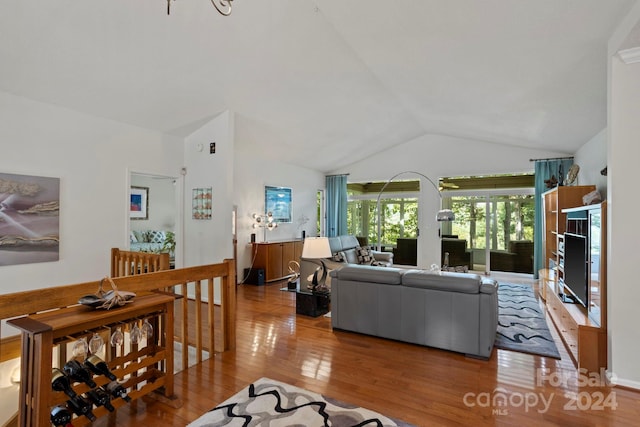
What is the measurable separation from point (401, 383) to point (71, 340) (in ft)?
7.45

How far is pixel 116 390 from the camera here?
6.32 ft

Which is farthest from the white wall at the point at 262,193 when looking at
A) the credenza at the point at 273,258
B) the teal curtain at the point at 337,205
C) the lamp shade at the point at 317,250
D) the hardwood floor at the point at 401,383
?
the hardwood floor at the point at 401,383

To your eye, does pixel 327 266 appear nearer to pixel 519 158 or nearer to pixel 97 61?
pixel 97 61

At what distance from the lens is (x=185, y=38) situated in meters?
3.21

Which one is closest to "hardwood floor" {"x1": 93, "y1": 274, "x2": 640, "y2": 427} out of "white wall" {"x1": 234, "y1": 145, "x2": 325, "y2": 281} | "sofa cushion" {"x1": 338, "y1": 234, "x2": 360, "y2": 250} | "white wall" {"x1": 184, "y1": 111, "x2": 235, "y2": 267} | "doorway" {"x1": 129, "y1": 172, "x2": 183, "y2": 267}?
"white wall" {"x1": 184, "y1": 111, "x2": 235, "y2": 267}

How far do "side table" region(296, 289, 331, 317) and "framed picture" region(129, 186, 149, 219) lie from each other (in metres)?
5.30

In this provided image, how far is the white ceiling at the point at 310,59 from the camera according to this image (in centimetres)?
269

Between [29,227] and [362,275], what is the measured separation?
3770 mm

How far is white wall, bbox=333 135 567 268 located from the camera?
6.88 meters

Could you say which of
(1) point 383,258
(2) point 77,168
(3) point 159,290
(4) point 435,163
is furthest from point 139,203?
(4) point 435,163

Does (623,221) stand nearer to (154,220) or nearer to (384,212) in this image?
(384,212)

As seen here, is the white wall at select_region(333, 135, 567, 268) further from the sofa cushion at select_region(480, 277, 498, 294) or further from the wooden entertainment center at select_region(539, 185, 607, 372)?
the sofa cushion at select_region(480, 277, 498, 294)

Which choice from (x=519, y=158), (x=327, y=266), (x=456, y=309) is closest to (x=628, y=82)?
(x=456, y=309)

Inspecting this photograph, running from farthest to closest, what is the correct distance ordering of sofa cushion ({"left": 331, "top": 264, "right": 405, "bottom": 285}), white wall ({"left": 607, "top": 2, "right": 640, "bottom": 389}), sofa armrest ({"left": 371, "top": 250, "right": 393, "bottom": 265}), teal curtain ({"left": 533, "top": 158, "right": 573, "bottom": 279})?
1. sofa armrest ({"left": 371, "top": 250, "right": 393, "bottom": 265})
2. teal curtain ({"left": 533, "top": 158, "right": 573, "bottom": 279})
3. sofa cushion ({"left": 331, "top": 264, "right": 405, "bottom": 285})
4. white wall ({"left": 607, "top": 2, "right": 640, "bottom": 389})
